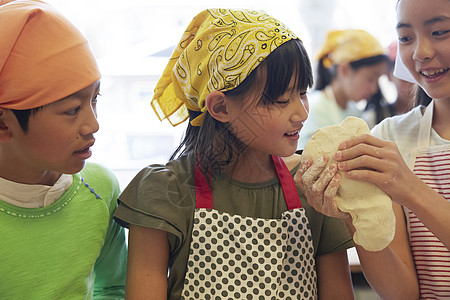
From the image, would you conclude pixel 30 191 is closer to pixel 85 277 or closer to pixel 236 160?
pixel 85 277

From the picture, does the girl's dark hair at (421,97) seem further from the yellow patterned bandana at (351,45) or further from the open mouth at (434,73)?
the yellow patterned bandana at (351,45)

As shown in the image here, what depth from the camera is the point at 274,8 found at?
2.96 metres

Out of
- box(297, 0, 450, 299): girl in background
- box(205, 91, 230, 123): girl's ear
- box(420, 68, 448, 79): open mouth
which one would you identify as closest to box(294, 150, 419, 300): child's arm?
box(297, 0, 450, 299): girl in background

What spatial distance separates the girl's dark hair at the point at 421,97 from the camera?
141 cm

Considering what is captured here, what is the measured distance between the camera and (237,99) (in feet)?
3.76

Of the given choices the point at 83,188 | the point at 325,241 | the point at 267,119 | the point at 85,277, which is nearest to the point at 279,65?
the point at 267,119

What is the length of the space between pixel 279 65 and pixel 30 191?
0.62 metres

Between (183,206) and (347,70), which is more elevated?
(183,206)

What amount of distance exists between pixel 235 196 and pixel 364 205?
1.05 feet

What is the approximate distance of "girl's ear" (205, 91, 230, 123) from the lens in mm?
1144

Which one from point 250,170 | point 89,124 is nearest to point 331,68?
point 250,170

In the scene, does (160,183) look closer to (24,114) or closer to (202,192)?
(202,192)

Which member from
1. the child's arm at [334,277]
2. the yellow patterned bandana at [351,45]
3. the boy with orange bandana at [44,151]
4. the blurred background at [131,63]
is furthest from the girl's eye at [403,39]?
the yellow patterned bandana at [351,45]

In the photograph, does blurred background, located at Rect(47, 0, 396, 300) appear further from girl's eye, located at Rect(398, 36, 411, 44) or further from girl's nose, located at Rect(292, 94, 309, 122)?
girl's nose, located at Rect(292, 94, 309, 122)
